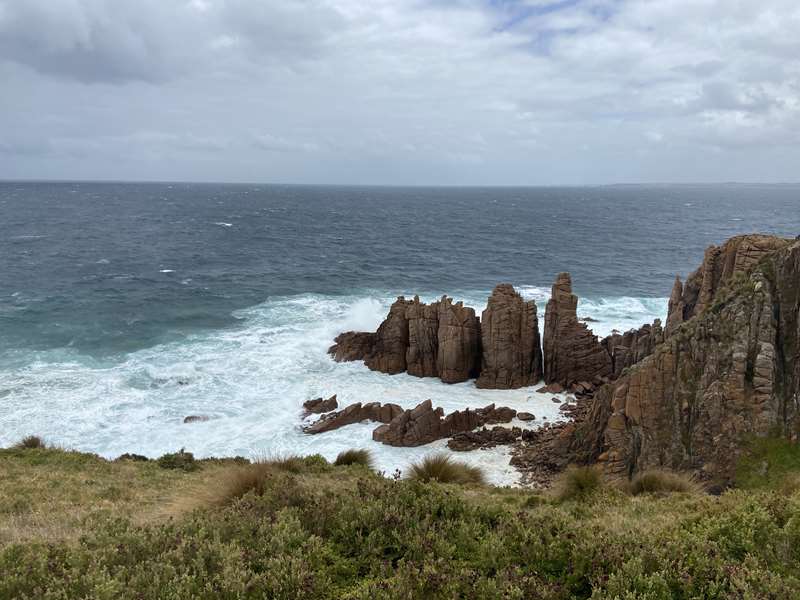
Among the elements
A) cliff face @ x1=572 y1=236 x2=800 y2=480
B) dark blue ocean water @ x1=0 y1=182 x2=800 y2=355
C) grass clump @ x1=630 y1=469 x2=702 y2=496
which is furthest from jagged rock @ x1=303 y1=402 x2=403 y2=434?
dark blue ocean water @ x1=0 y1=182 x2=800 y2=355

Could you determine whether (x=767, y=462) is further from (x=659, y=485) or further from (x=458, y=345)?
(x=458, y=345)

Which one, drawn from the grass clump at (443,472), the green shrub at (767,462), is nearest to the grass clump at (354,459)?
the grass clump at (443,472)

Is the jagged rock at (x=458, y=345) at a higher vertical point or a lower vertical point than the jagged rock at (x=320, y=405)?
higher

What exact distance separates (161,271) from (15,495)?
2500 inches

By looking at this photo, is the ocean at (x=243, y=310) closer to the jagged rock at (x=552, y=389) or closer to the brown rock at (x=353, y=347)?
the jagged rock at (x=552, y=389)

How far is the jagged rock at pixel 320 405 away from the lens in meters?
34.8

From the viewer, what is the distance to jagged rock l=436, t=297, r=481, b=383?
4022 cm

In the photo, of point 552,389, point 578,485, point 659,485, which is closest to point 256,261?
point 552,389

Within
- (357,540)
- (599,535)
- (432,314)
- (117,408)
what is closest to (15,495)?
(357,540)

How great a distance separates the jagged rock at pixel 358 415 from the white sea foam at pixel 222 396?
78 cm

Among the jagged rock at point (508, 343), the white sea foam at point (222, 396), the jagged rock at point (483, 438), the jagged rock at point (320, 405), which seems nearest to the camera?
the white sea foam at point (222, 396)

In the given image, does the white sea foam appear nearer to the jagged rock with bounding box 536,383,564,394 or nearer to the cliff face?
the jagged rock with bounding box 536,383,564,394

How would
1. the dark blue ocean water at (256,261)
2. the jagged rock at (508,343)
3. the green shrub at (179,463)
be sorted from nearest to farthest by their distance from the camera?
the green shrub at (179,463) → the jagged rock at (508,343) → the dark blue ocean water at (256,261)

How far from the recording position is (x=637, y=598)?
6.63 metres
